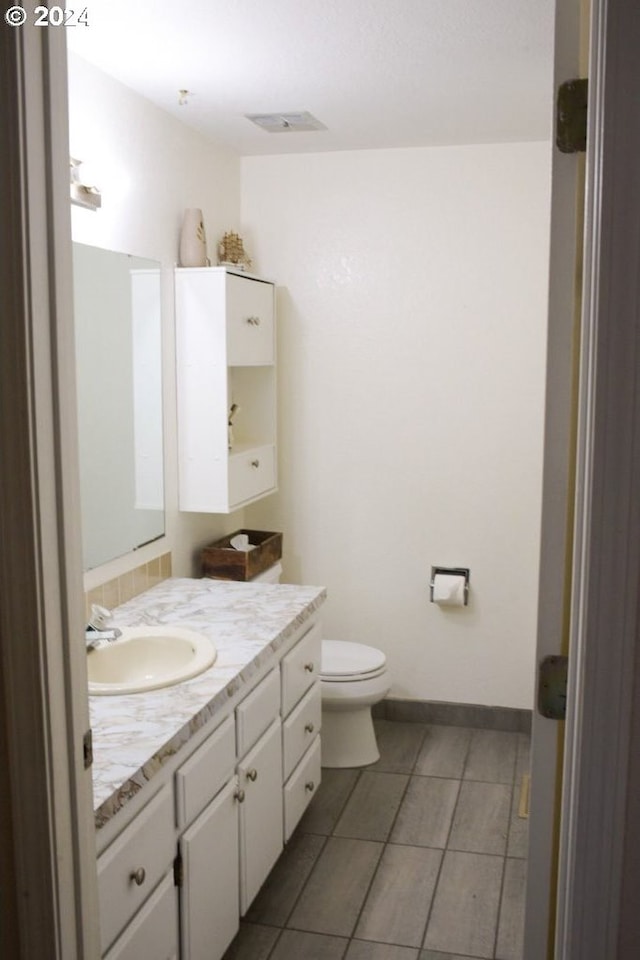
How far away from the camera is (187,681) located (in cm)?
233

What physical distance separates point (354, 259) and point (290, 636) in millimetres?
1774

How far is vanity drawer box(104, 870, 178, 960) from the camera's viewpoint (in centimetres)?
184

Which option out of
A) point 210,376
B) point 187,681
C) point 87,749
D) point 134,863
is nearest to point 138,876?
point 134,863

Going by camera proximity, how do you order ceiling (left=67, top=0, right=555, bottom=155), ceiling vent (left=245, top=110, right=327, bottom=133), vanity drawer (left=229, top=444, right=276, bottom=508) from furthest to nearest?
vanity drawer (left=229, top=444, right=276, bottom=508) → ceiling vent (left=245, top=110, right=327, bottom=133) → ceiling (left=67, top=0, right=555, bottom=155)

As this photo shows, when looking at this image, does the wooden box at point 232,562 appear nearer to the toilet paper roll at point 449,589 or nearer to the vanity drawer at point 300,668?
the vanity drawer at point 300,668

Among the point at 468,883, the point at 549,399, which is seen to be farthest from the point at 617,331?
the point at 468,883

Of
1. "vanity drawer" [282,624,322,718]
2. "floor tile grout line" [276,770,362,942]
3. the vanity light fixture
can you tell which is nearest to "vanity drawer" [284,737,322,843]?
"floor tile grout line" [276,770,362,942]

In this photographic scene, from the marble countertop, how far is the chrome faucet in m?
0.14

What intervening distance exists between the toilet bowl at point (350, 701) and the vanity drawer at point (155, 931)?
151cm

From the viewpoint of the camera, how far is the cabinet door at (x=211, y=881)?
2.14 meters

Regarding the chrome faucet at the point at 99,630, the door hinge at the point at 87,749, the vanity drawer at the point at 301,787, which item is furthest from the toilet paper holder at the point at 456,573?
the door hinge at the point at 87,749

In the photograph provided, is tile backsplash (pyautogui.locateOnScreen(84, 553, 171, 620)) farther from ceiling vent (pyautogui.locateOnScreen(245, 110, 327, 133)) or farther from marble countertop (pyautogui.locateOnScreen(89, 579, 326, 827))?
ceiling vent (pyautogui.locateOnScreen(245, 110, 327, 133))

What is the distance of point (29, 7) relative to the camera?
3.76ft

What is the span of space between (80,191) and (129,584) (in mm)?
1209
